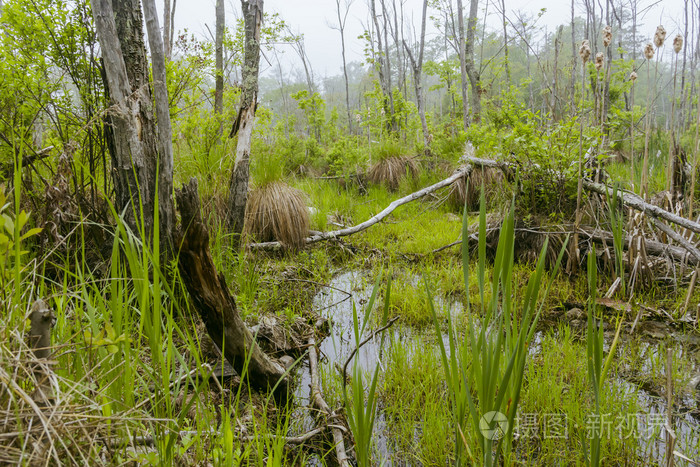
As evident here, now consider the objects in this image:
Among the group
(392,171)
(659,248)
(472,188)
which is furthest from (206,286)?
(392,171)

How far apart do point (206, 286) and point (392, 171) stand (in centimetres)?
638

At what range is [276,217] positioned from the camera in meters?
4.34

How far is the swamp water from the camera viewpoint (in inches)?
65.0

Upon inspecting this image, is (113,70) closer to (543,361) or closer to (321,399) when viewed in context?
(321,399)

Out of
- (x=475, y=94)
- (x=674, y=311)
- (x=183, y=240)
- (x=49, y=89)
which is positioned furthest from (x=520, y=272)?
(x=475, y=94)

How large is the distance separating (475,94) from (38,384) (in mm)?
10299

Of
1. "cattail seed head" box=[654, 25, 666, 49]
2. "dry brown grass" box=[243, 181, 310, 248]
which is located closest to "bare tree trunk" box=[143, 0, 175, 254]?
"dry brown grass" box=[243, 181, 310, 248]

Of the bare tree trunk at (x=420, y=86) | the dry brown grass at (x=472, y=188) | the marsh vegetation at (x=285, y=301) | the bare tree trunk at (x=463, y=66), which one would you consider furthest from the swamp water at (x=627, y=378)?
the bare tree trunk at (x=463, y=66)

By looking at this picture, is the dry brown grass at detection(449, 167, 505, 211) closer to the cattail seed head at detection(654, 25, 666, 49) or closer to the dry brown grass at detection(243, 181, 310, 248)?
the dry brown grass at detection(243, 181, 310, 248)

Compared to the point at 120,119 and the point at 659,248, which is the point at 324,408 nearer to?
the point at 120,119

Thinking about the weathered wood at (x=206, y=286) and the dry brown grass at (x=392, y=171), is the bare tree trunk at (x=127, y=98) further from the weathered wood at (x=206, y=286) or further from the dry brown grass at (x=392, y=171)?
the dry brown grass at (x=392, y=171)

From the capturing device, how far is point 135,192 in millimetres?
2301

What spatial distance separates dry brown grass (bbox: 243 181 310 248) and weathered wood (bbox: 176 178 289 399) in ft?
8.30

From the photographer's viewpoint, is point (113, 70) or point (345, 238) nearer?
point (113, 70)
